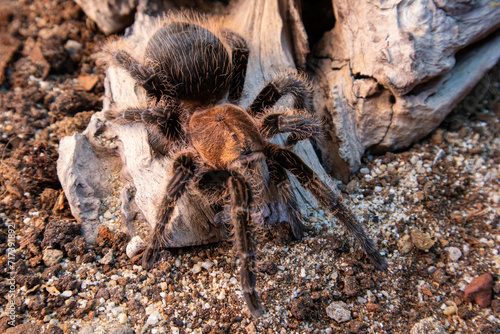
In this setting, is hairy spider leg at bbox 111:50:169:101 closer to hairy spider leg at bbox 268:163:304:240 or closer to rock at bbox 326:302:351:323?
hairy spider leg at bbox 268:163:304:240

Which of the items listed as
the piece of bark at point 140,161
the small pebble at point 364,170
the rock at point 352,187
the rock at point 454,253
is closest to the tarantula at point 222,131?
the piece of bark at point 140,161

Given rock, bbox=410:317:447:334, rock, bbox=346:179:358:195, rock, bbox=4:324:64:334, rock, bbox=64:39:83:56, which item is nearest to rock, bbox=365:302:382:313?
rock, bbox=410:317:447:334

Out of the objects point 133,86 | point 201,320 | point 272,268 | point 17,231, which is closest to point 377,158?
point 272,268

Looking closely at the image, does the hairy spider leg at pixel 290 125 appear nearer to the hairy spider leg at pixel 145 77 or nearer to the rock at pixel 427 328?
the hairy spider leg at pixel 145 77

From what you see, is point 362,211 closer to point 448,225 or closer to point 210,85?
point 448,225

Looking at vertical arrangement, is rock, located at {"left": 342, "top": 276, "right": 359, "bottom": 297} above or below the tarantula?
below

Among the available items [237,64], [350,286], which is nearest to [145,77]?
[237,64]
